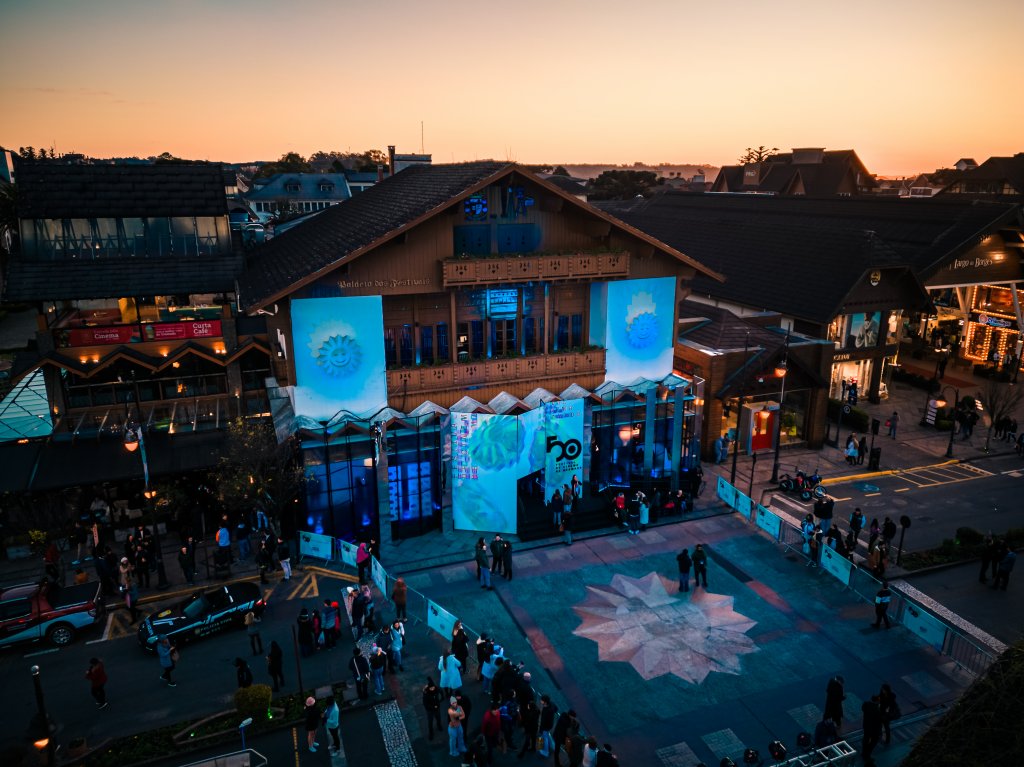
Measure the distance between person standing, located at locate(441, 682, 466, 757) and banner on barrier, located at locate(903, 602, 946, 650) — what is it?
44.7 feet

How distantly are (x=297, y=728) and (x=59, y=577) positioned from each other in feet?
39.6

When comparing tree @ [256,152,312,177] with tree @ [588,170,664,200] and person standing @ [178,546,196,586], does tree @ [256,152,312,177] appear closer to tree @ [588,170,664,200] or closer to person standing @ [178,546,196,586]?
tree @ [588,170,664,200]

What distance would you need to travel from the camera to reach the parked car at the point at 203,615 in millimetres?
20375

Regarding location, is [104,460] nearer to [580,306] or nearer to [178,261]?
[178,261]

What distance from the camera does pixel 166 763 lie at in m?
16.3

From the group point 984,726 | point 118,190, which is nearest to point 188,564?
point 118,190

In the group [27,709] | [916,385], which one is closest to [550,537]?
[27,709]

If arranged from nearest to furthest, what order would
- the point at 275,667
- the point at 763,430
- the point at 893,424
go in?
1. the point at 275,667
2. the point at 763,430
3. the point at 893,424

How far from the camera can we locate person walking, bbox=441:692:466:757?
1583 centimetres

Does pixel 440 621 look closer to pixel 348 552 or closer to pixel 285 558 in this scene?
pixel 348 552

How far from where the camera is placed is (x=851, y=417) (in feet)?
126

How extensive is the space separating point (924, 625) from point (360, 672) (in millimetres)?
16086

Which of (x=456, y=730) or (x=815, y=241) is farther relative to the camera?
(x=815, y=241)

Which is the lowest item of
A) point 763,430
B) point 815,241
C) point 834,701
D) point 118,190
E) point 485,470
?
point 834,701
